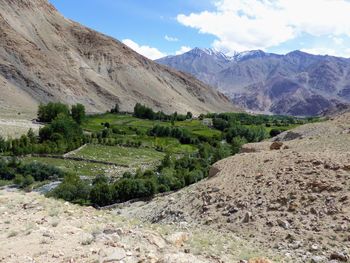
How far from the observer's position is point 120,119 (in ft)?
447

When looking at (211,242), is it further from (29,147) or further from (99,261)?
(29,147)

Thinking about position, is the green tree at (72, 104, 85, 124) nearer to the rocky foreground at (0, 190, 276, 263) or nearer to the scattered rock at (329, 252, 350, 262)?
the rocky foreground at (0, 190, 276, 263)

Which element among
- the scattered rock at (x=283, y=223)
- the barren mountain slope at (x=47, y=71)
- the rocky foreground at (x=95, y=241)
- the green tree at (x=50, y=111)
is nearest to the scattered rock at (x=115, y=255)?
the rocky foreground at (x=95, y=241)

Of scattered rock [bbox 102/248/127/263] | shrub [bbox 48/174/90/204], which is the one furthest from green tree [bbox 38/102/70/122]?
scattered rock [bbox 102/248/127/263]

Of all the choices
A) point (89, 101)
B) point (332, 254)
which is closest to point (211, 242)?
point (332, 254)

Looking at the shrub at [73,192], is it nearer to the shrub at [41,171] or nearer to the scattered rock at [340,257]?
the shrub at [41,171]

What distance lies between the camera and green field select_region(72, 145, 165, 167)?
75900 millimetres

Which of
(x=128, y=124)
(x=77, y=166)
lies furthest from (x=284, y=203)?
(x=128, y=124)

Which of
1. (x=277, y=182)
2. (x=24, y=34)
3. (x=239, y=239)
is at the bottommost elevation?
(x=239, y=239)

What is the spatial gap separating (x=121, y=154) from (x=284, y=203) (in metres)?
65.2

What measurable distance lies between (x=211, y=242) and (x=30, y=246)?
544 centimetres

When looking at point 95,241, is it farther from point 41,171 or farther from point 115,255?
point 41,171

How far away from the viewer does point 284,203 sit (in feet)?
57.3

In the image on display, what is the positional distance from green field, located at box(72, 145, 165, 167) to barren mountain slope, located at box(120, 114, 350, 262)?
52816mm
